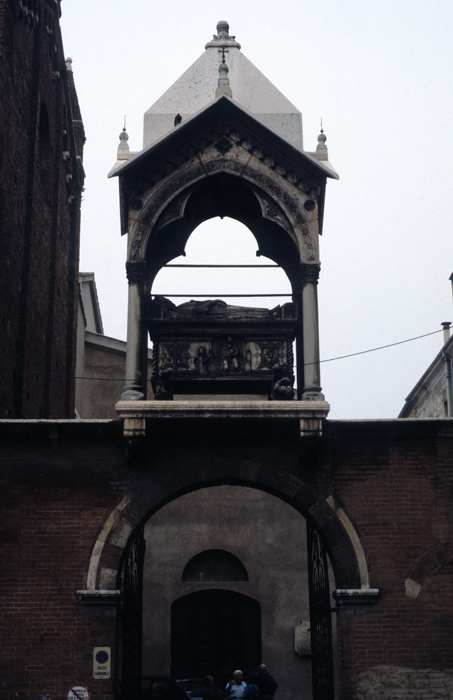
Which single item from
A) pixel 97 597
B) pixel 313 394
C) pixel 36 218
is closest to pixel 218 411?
pixel 313 394

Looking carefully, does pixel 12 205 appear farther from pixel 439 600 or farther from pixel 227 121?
pixel 439 600

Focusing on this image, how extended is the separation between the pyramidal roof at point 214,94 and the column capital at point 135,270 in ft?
6.93

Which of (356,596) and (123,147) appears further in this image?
(123,147)

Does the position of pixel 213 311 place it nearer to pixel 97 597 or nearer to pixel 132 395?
pixel 132 395

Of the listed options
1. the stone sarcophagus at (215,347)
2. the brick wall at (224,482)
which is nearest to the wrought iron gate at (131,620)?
the brick wall at (224,482)

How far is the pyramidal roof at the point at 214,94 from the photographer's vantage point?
13.7 m

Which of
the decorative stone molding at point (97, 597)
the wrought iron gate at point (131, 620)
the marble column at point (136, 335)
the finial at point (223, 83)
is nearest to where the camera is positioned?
the decorative stone molding at point (97, 597)

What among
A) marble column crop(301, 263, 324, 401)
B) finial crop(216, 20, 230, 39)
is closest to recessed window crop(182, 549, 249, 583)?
marble column crop(301, 263, 324, 401)

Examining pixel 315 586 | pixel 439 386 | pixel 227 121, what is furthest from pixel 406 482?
pixel 439 386

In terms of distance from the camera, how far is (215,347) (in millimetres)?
12727

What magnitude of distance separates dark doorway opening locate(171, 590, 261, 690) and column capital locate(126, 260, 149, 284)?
1083 centimetres

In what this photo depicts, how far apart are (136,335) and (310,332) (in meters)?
2.54

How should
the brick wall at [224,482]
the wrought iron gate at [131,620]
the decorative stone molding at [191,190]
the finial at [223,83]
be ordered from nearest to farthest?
1. the brick wall at [224,482]
2. the wrought iron gate at [131,620]
3. the decorative stone molding at [191,190]
4. the finial at [223,83]

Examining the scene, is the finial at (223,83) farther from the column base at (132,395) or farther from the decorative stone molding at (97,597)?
the decorative stone molding at (97,597)
